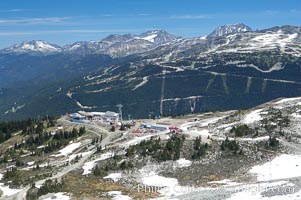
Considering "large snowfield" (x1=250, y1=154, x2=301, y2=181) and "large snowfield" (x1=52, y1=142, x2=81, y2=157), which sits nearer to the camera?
"large snowfield" (x1=250, y1=154, x2=301, y2=181)

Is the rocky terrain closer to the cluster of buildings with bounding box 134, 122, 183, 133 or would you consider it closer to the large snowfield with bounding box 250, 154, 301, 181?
the large snowfield with bounding box 250, 154, 301, 181

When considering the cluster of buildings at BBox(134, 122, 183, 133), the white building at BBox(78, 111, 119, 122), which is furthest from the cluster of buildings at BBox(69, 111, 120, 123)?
the cluster of buildings at BBox(134, 122, 183, 133)

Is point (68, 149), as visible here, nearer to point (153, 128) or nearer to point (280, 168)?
point (153, 128)

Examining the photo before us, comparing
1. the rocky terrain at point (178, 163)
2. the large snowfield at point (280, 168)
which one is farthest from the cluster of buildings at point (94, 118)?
the large snowfield at point (280, 168)

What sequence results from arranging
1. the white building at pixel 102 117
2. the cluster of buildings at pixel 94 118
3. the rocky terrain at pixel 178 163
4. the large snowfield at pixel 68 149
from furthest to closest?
the white building at pixel 102 117, the cluster of buildings at pixel 94 118, the large snowfield at pixel 68 149, the rocky terrain at pixel 178 163

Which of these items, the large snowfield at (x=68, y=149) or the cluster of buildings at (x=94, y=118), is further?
the cluster of buildings at (x=94, y=118)

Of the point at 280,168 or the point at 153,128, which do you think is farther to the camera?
the point at 153,128

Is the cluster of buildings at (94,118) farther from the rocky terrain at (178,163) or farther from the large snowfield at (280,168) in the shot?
the large snowfield at (280,168)

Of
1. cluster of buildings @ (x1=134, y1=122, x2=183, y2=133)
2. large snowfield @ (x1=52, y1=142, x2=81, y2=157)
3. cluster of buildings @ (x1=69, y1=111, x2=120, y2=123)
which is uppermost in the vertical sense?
cluster of buildings @ (x1=134, y1=122, x2=183, y2=133)

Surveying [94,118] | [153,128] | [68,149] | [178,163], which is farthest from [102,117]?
[178,163]

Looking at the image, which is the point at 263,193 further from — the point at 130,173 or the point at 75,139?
the point at 75,139

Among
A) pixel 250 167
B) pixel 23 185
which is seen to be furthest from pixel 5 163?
pixel 250 167
